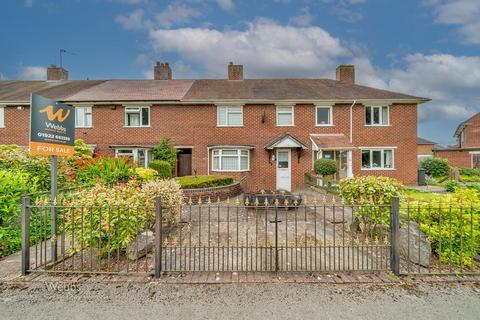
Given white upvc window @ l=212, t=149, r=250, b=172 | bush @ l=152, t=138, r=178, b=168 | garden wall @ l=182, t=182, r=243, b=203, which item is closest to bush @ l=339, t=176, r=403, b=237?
garden wall @ l=182, t=182, r=243, b=203

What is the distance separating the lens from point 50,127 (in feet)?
16.2

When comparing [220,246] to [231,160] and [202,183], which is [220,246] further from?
[231,160]

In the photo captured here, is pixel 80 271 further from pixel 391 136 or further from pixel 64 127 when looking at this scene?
pixel 391 136

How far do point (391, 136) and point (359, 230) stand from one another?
11.8 m

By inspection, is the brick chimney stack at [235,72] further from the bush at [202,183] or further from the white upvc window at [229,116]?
the bush at [202,183]

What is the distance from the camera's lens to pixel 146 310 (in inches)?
134

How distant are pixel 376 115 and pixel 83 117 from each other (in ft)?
65.3

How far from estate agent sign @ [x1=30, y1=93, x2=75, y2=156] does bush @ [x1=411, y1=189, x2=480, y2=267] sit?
768 centimetres

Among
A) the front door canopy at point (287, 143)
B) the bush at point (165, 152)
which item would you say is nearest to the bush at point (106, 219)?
the bush at point (165, 152)

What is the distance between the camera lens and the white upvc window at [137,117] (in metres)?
15.6

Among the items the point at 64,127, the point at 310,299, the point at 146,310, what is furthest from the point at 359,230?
the point at 64,127

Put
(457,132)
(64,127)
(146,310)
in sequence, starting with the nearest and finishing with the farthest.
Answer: (146,310) → (64,127) → (457,132)

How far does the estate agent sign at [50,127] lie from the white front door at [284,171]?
1181 centimetres

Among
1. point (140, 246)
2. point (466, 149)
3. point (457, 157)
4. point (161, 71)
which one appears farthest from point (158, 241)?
point (466, 149)
